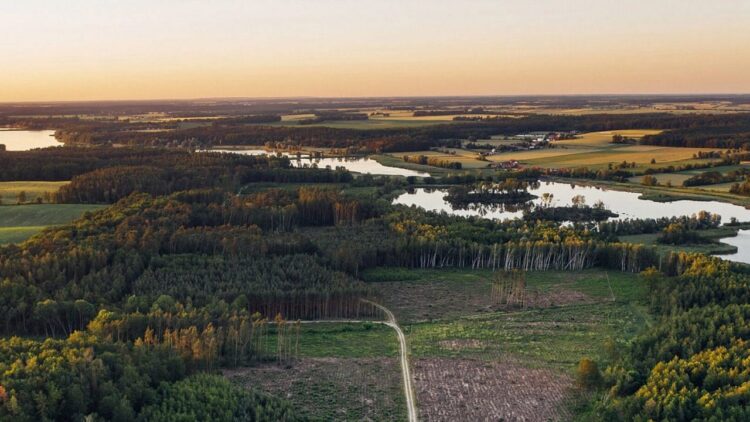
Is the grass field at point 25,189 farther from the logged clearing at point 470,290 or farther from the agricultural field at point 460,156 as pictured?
the agricultural field at point 460,156

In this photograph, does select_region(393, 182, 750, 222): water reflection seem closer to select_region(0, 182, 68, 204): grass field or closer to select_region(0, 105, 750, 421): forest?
select_region(0, 105, 750, 421): forest

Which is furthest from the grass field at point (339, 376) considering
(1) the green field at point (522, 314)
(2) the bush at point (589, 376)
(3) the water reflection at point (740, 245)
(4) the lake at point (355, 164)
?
(4) the lake at point (355, 164)

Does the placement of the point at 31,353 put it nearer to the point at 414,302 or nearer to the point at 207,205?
the point at 414,302

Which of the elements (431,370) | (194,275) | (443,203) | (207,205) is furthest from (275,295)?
(443,203)

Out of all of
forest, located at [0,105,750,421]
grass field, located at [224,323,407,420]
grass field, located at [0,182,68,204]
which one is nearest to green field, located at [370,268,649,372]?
forest, located at [0,105,750,421]

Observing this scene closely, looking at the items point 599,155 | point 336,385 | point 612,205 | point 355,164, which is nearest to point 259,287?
point 336,385

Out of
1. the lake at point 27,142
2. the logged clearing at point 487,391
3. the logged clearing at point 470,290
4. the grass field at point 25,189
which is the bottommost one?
the logged clearing at point 470,290

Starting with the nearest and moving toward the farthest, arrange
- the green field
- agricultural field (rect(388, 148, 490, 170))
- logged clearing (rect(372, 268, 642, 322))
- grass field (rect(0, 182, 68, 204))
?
the green field
logged clearing (rect(372, 268, 642, 322))
grass field (rect(0, 182, 68, 204))
agricultural field (rect(388, 148, 490, 170))
